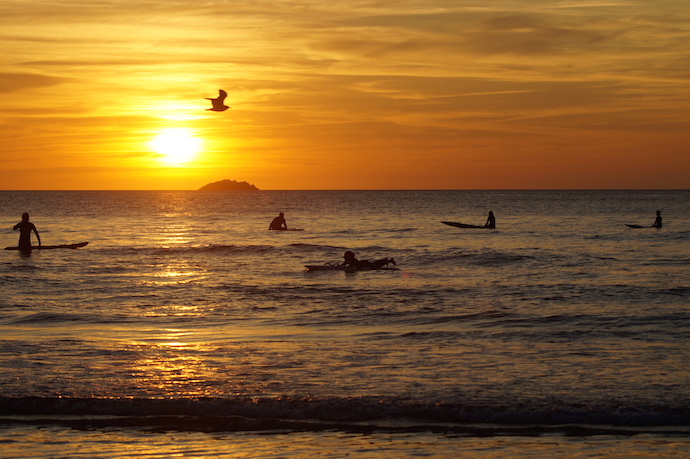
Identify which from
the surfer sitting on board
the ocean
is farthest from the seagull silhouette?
the surfer sitting on board

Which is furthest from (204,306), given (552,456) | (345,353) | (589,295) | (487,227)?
(487,227)

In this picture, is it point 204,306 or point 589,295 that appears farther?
point 589,295

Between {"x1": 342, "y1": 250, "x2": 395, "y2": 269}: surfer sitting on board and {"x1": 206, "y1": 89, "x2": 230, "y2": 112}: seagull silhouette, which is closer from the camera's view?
{"x1": 206, "y1": 89, "x2": 230, "y2": 112}: seagull silhouette

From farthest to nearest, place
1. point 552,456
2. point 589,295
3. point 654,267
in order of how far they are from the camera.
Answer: point 654,267 → point 589,295 → point 552,456

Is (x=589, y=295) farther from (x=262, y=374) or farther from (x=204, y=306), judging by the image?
(x=262, y=374)

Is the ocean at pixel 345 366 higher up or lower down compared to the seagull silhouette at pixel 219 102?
lower down

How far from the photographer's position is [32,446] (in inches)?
333

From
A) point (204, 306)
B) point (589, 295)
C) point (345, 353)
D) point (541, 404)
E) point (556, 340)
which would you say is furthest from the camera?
point (589, 295)

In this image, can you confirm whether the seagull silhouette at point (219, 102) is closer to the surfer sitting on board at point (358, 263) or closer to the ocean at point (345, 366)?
the ocean at point (345, 366)

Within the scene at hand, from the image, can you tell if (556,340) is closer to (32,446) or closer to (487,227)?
(32,446)

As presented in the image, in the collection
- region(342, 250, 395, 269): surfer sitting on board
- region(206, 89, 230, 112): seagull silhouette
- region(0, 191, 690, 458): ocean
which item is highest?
region(206, 89, 230, 112): seagull silhouette

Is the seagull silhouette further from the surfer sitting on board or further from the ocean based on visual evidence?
the surfer sitting on board

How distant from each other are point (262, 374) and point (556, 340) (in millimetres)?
6063

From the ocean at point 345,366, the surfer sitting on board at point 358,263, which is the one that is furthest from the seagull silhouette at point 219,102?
the surfer sitting on board at point 358,263
